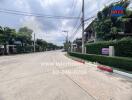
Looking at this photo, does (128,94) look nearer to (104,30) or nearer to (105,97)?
(105,97)

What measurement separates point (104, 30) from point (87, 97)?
2186 cm

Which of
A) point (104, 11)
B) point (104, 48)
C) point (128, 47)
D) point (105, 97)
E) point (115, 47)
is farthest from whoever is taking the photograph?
point (104, 11)

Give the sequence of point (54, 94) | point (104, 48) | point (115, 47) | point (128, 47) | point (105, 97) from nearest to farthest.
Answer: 1. point (105, 97)
2. point (54, 94)
3. point (128, 47)
4. point (115, 47)
5. point (104, 48)

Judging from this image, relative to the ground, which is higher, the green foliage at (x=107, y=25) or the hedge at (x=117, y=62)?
the green foliage at (x=107, y=25)

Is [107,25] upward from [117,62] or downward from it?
upward

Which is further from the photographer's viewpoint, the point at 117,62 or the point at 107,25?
the point at 107,25

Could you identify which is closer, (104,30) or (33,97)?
(33,97)

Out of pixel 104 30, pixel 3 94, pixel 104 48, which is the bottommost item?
pixel 3 94

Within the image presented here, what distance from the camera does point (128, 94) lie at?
20.2 ft

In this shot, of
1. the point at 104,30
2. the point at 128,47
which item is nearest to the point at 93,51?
the point at 104,30

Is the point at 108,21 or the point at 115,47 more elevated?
the point at 108,21

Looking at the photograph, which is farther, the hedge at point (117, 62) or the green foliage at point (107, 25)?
the green foliage at point (107, 25)

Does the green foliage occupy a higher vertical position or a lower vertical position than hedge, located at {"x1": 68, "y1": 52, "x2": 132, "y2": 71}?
higher

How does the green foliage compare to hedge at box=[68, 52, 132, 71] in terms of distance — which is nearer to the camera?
hedge at box=[68, 52, 132, 71]
